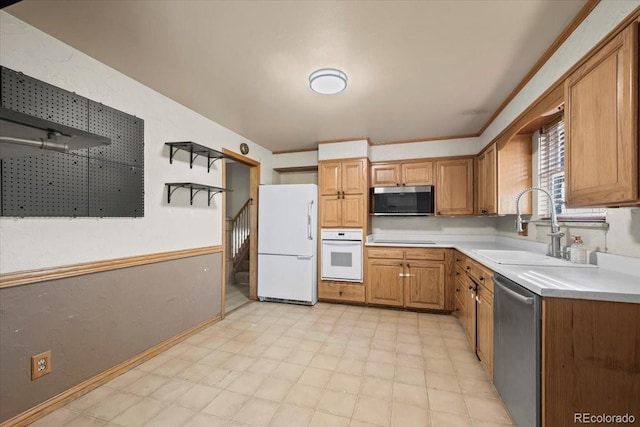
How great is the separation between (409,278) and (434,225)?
3.38 feet

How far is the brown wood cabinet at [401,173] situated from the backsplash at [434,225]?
0.60m

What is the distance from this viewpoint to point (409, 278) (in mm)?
3621

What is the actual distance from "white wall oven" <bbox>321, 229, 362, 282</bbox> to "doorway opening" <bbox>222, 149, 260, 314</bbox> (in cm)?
110

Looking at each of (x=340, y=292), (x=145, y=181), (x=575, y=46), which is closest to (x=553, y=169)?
(x=575, y=46)

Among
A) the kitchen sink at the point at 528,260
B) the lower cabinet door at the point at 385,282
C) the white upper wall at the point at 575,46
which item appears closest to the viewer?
the white upper wall at the point at 575,46

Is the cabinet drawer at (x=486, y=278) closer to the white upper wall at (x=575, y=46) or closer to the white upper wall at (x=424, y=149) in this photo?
the white upper wall at (x=575, y=46)

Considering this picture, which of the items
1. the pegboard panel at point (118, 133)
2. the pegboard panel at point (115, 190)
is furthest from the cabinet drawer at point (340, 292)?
the pegboard panel at point (118, 133)

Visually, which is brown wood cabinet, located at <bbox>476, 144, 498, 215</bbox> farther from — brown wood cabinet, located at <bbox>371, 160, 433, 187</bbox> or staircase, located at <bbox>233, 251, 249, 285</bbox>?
staircase, located at <bbox>233, 251, 249, 285</bbox>

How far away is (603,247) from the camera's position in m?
1.76

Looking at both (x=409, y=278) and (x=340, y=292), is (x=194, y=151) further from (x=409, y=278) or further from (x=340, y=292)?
(x=409, y=278)

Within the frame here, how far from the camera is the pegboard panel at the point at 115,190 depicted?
1971 mm

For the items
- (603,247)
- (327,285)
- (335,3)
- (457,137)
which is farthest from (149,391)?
(457,137)

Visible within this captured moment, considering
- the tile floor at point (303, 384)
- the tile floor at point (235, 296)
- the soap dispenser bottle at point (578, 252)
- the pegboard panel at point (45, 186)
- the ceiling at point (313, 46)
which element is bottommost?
the tile floor at point (235, 296)

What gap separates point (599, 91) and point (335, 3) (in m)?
1.45
